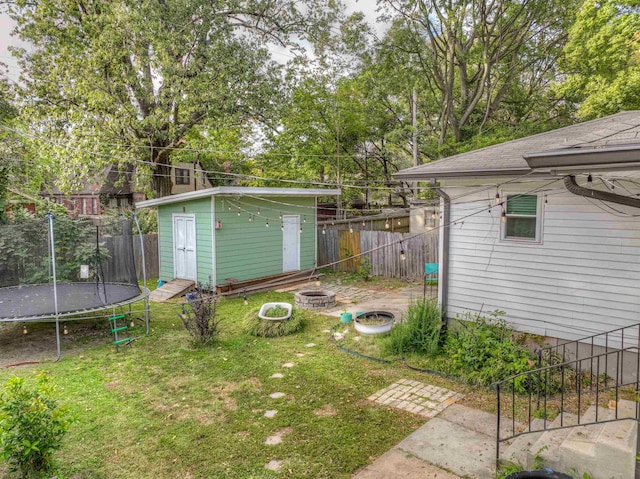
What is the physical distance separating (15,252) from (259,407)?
26.5 feet

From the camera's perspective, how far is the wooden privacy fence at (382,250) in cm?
1348

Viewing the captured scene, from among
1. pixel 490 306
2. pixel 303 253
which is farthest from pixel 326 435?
pixel 303 253

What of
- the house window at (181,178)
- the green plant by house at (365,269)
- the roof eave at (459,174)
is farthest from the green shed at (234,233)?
the house window at (181,178)

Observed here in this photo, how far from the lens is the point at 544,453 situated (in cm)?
390

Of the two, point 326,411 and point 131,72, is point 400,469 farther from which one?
point 131,72

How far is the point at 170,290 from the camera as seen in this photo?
12227 millimetres

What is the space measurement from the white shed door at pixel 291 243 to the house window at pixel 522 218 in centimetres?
830

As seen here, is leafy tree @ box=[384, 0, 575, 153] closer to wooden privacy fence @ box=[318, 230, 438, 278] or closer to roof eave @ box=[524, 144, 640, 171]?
wooden privacy fence @ box=[318, 230, 438, 278]

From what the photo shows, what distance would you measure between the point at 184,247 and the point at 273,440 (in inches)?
365

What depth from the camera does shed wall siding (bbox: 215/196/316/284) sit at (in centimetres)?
1209

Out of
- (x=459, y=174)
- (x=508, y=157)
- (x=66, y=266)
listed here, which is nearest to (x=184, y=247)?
(x=66, y=266)

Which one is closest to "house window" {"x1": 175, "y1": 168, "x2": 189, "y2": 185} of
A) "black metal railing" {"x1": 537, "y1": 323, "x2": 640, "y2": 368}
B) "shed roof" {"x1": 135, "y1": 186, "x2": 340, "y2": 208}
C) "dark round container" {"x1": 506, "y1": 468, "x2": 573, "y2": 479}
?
"shed roof" {"x1": 135, "y1": 186, "x2": 340, "y2": 208}

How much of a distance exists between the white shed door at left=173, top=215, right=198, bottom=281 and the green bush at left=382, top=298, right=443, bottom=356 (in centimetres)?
→ 736

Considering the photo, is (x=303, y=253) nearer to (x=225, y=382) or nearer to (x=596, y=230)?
(x=225, y=382)
